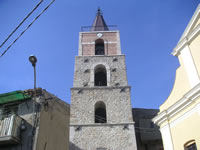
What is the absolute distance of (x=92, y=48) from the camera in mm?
19984

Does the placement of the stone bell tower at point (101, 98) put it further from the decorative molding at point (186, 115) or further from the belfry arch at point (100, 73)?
the decorative molding at point (186, 115)

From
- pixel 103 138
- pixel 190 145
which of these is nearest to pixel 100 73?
pixel 103 138

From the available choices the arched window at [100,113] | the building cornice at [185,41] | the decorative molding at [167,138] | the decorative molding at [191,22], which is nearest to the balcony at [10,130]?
the arched window at [100,113]

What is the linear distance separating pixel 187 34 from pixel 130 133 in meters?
7.46

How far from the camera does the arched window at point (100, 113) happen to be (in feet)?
53.6

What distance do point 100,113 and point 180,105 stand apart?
895cm

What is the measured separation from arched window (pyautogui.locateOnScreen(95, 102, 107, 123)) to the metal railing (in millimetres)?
6629

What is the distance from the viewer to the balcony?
10203mm

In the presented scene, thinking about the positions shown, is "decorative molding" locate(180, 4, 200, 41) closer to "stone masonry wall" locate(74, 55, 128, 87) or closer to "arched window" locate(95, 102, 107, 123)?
"stone masonry wall" locate(74, 55, 128, 87)

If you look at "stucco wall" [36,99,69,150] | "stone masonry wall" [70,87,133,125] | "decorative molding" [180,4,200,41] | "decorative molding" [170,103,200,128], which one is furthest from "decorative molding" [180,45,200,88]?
"stucco wall" [36,99,69,150]

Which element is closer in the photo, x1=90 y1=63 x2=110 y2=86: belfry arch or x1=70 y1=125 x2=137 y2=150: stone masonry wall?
x1=70 y1=125 x2=137 y2=150: stone masonry wall

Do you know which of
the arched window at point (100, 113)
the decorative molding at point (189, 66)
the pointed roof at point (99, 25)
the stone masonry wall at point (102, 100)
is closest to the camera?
the decorative molding at point (189, 66)

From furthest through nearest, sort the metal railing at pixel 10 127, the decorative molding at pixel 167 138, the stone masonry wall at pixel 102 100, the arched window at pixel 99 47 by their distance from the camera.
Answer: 1. the arched window at pixel 99 47
2. the stone masonry wall at pixel 102 100
3. the metal railing at pixel 10 127
4. the decorative molding at pixel 167 138

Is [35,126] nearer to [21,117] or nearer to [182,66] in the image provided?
[21,117]
